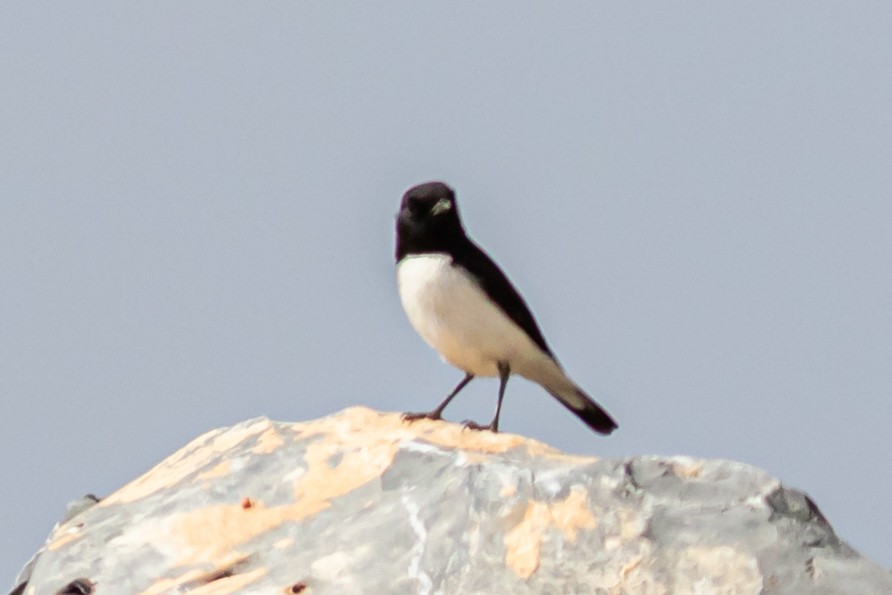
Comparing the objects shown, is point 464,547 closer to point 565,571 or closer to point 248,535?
point 565,571

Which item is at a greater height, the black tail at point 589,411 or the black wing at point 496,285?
the black wing at point 496,285

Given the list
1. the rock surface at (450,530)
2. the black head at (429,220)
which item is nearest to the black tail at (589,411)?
the black head at (429,220)

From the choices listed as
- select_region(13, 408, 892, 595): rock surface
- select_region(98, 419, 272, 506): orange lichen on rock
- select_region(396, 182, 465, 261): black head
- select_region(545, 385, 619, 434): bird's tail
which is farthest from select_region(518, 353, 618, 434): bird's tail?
select_region(13, 408, 892, 595): rock surface

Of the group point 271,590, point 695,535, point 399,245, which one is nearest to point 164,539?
point 271,590

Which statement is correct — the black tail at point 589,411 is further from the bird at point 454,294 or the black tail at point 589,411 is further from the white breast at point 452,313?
the white breast at point 452,313

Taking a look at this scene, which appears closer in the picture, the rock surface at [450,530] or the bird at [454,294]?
the rock surface at [450,530]

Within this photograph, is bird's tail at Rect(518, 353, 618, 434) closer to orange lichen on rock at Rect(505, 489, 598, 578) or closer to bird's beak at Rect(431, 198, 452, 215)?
bird's beak at Rect(431, 198, 452, 215)

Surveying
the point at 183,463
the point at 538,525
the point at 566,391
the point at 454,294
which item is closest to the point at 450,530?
the point at 538,525
